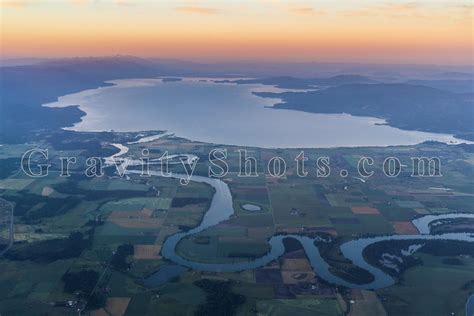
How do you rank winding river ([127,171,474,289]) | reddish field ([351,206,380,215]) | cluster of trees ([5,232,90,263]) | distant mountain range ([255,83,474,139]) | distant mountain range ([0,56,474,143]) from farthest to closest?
1. distant mountain range ([255,83,474,139])
2. distant mountain range ([0,56,474,143])
3. reddish field ([351,206,380,215])
4. cluster of trees ([5,232,90,263])
5. winding river ([127,171,474,289])

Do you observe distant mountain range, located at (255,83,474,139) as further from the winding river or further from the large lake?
the winding river

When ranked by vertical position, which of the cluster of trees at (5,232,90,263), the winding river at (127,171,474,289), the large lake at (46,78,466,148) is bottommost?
the winding river at (127,171,474,289)

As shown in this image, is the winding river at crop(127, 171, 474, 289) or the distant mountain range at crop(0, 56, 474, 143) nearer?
the winding river at crop(127, 171, 474, 289)

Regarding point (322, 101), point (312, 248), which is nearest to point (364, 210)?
point (312, 248)

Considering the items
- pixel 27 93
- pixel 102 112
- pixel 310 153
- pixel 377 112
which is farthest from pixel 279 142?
pixel 27 93

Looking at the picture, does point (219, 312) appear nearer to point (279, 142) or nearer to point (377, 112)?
point (279, 142)

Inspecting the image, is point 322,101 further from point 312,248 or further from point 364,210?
point 312,248

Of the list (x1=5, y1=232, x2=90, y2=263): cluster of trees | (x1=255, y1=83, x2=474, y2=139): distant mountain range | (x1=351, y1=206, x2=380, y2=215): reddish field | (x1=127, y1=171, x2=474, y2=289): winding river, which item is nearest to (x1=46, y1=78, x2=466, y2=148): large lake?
(x1=255, y1=83, x2=474, y2=139): distant mountain range
